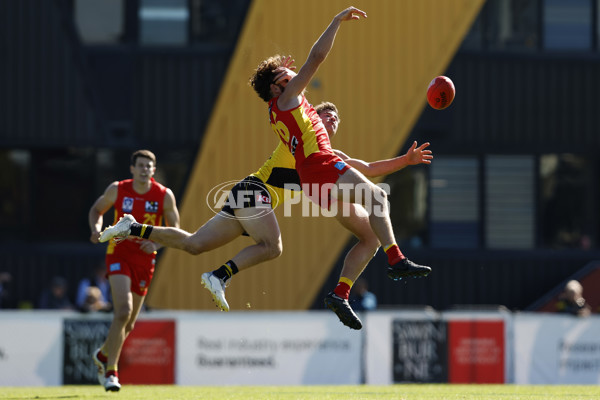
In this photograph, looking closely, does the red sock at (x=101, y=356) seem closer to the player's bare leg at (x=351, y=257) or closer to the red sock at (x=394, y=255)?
the player's bare leg at (x=351, y=257)

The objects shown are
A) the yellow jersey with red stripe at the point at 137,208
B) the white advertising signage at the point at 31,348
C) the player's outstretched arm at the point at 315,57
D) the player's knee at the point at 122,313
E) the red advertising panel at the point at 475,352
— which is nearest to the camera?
the player's outstretched arm at the point at 315,57

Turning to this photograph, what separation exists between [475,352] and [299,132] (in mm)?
6431

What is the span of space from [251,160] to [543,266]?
5.17m

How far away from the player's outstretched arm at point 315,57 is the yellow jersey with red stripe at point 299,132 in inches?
4.0

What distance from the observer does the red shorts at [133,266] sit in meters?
10.2

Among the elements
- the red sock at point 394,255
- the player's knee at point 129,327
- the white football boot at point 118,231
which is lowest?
the player's knee at point 129,327

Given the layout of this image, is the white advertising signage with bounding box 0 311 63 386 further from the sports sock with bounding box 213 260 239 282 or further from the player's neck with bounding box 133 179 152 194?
the sports sock with bounding box 213 260 239 282

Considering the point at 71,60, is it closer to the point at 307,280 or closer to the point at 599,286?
the point at 307,280

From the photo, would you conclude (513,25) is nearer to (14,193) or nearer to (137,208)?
(14,193)

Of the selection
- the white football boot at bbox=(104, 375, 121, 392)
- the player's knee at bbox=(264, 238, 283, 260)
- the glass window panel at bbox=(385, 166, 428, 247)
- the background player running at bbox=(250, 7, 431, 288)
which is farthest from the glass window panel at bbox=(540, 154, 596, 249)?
the background player running at bbox=(250, 7, 431, 288)

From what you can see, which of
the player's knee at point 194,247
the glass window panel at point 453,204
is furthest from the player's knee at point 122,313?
the glass window panel at point 453,204

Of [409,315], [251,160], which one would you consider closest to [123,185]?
[409,315]

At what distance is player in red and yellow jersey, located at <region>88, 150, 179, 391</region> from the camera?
33.3 feet

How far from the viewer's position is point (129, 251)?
1029cm
